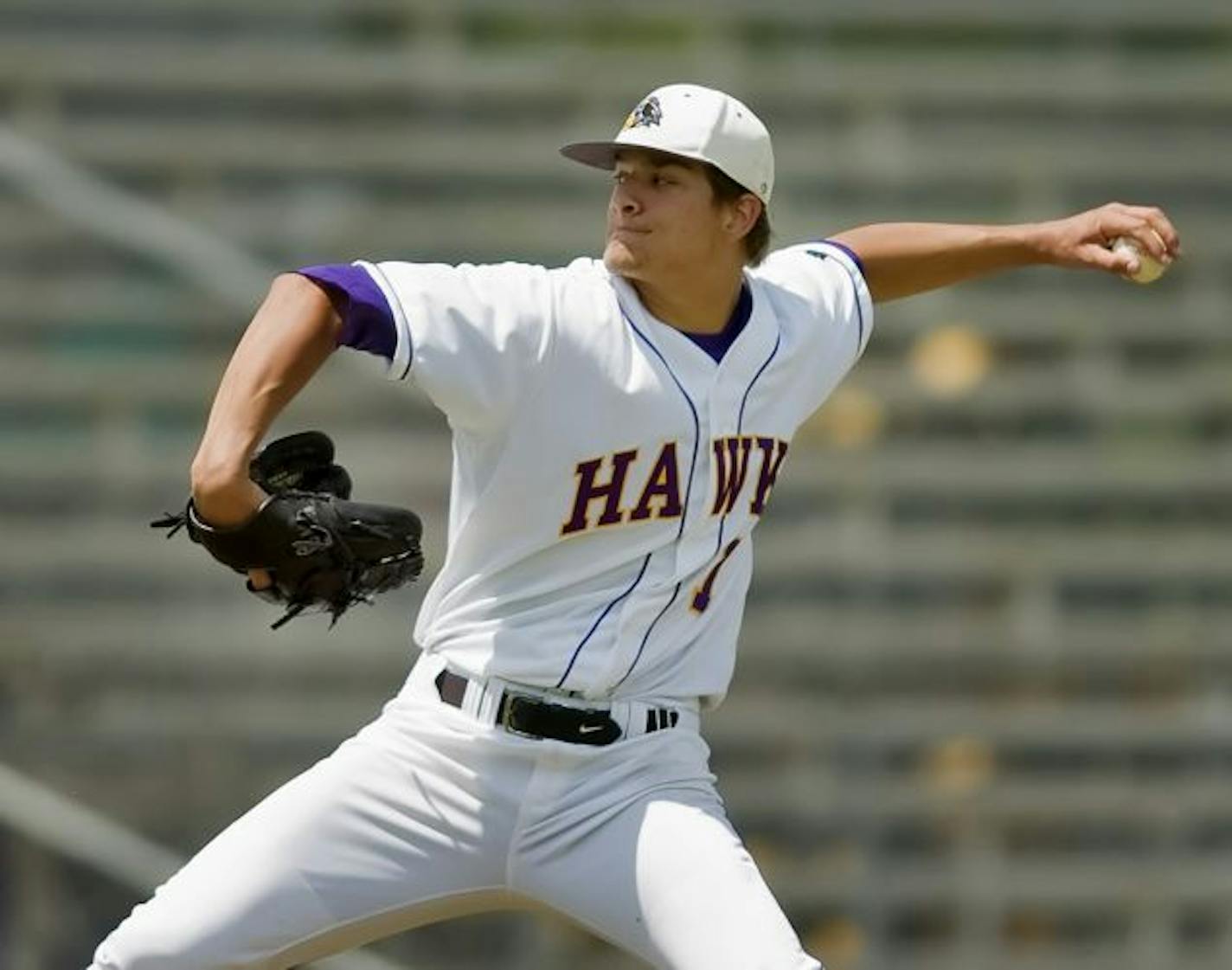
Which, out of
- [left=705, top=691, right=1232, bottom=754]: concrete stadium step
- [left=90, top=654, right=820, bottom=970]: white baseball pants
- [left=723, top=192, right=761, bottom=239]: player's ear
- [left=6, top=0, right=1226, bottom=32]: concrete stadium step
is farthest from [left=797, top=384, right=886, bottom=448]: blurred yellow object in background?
[left=90, top=654, right=820, bottom=970]: white baseball pants

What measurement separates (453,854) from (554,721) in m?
0.25

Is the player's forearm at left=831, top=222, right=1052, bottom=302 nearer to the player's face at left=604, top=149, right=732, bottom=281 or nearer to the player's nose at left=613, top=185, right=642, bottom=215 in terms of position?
the player's face at left=604, top=149, right=732, bottom=281

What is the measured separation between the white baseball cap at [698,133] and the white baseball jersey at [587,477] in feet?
0.72

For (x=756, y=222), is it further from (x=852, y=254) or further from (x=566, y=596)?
(x=566, y=596)

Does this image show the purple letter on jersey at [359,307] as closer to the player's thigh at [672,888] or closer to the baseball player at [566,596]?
the baseball player at [566,596]

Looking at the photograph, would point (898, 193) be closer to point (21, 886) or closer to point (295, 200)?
point (295, 200)

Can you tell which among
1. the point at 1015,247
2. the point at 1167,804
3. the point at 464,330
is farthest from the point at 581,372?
the point at 1167,804

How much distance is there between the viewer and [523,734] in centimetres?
391

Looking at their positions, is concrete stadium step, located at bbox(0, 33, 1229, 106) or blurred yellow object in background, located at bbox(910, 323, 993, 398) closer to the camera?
concrete stadium step, located at bbox(0, 33, 1229, 106)

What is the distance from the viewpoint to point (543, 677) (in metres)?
3.93

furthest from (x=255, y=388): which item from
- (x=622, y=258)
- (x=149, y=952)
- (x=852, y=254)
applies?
(x=852, y=254)

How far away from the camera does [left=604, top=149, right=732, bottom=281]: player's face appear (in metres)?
4.03

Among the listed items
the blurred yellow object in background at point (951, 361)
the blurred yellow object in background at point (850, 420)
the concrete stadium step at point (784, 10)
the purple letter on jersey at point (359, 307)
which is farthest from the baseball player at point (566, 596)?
the concrete stadium step at point (784, 10)

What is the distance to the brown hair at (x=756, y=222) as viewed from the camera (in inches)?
163
